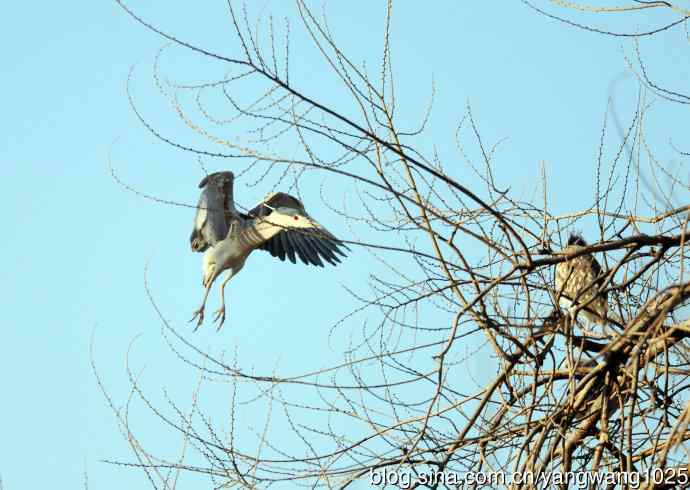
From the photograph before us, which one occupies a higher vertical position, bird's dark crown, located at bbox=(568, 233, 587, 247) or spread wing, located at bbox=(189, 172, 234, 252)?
spread wing, located at bbox=(189, 172, 234, 252)

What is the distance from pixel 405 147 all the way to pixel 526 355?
78cm

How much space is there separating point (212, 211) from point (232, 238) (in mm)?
246

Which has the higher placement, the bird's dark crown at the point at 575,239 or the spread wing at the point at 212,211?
the spread wing at the point at 212,211

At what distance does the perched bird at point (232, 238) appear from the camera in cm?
809

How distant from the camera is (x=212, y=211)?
27.3 ft

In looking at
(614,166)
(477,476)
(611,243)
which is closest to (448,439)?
(477,476)

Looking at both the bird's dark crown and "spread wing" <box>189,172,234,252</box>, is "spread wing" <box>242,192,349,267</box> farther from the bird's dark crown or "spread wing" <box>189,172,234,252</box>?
the bird's dark crown

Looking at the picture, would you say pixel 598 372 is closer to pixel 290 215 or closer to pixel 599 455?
pixel 599 455

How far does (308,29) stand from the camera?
3.36m

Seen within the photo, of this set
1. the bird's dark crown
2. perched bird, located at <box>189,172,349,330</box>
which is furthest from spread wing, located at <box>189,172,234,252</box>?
the bird's dark crown

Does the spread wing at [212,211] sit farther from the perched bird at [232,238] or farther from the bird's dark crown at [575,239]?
the bird's dark crown at [575,239]

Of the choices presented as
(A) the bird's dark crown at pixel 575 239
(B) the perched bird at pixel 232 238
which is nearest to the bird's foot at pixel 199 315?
(B) the perched bird at pixel 232 238

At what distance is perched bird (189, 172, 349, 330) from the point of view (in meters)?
8.09

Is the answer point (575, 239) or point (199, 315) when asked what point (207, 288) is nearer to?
point (199, 315)
